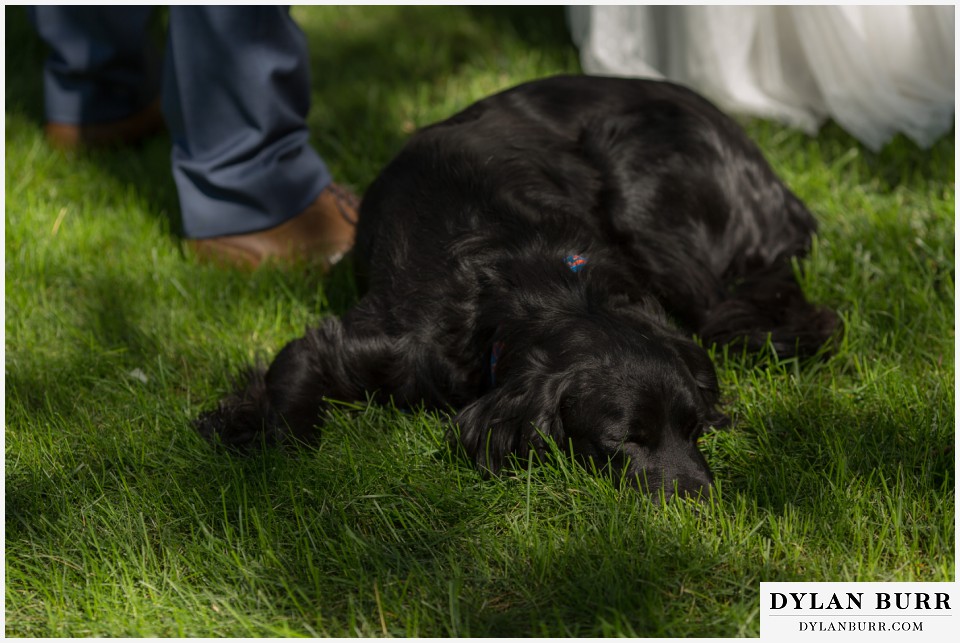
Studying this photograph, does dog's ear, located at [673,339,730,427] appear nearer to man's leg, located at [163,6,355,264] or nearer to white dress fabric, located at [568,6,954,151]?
man's leg, located at [163,6,355,264]

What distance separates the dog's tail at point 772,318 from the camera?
3258 millimetres

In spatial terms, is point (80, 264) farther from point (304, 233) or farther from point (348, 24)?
point (348, 24)

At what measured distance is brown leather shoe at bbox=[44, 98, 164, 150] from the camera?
4.82 meters

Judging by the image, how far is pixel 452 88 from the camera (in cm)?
531

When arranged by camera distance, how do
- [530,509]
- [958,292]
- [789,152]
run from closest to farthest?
[530,509], [958,292], [789,152]

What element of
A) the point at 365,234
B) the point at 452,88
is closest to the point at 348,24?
the point at 452,88

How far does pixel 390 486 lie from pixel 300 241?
1639 mm

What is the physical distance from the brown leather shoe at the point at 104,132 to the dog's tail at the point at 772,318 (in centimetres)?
305

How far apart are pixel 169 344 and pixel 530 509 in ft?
4.98

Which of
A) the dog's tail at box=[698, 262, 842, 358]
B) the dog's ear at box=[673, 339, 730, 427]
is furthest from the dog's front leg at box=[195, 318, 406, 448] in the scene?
the dog's tail at box=[698, 262, 842, 358]

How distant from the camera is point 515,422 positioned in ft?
8.45

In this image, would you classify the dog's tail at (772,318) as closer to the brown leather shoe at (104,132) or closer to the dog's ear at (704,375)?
the dog's ear at (704,375)

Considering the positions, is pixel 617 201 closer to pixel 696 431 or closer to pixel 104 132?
pixel 696 431

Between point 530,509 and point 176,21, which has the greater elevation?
point 176,21
